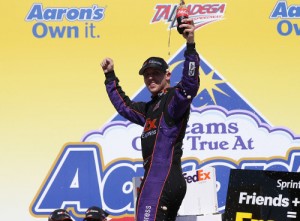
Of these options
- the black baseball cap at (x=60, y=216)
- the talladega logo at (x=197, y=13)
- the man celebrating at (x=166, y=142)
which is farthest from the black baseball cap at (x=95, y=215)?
the talladega logo at (x=197, y=13)

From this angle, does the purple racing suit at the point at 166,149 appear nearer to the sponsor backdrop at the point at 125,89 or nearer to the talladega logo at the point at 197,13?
the sponsor backdrop at the point at 125,89

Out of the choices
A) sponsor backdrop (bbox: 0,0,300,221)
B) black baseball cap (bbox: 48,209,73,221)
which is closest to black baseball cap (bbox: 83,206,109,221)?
black baseball cap (bbox: 48,209,73,221)

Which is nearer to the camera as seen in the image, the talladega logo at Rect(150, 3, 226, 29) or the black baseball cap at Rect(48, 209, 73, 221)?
the black baseball cap at Rect(48, 209, 73, 221)

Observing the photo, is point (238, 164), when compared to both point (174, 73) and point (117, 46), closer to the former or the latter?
point (174, 73)

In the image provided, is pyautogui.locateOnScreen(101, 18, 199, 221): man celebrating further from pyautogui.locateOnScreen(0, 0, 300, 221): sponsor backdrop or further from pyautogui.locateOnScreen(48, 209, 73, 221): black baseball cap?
pyautogui.locateOnScreen(0, 0, 300, 221): sponsor backdrop

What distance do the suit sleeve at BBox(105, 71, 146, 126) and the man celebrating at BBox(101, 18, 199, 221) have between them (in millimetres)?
159

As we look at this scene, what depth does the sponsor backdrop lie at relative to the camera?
17.4 ft

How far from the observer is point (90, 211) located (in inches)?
176

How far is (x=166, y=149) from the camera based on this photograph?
3277 millimetres

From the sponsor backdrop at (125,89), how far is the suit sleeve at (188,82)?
209 centimetres

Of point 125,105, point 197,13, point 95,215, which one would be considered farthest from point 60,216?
point 197,13

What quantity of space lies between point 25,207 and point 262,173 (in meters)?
2.10

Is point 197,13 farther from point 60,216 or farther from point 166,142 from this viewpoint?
point 166,142

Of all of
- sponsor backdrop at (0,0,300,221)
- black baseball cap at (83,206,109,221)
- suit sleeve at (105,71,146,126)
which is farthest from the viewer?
sponsor backdrop at (0,0,300,221)
